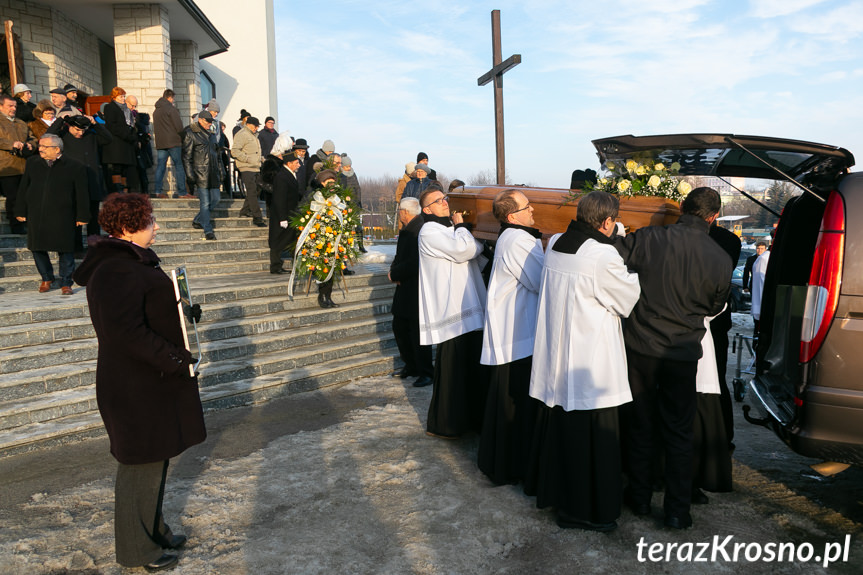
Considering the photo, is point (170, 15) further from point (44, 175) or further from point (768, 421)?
point (768, 421)

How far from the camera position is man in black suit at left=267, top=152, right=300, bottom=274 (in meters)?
8.63

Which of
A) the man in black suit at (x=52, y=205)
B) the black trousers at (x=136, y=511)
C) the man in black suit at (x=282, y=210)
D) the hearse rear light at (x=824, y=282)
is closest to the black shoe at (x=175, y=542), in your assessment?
the black trousers at (x=136, y=511)

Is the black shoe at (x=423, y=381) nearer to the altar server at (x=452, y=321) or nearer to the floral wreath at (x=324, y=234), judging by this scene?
the altar server at (x=452, y=321)

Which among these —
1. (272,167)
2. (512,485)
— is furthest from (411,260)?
(272,167)

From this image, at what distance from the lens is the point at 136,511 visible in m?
2.97

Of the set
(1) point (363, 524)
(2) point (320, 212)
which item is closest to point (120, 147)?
(2) point (320, 212)

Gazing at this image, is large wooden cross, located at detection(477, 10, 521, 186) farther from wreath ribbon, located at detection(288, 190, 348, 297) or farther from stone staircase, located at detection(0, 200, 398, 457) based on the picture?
wreath ribbon, located at detection(288, 190, 348, 297)

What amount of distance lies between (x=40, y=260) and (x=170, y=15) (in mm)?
9211

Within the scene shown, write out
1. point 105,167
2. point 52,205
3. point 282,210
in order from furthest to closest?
point 105,167 → point 282,210 → point 52,205

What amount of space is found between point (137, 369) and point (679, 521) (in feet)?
9.51

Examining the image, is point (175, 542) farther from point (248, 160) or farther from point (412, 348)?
point (248, 160)

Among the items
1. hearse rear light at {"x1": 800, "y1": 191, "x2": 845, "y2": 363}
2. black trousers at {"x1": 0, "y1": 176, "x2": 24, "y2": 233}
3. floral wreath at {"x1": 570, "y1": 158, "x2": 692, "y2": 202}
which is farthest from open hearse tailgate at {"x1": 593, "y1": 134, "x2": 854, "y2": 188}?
black trousers at {"x1": 0, "y1": 176, "x2": 24, "y2": 233}

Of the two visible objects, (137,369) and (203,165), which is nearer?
(137,369)

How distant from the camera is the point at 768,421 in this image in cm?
349
